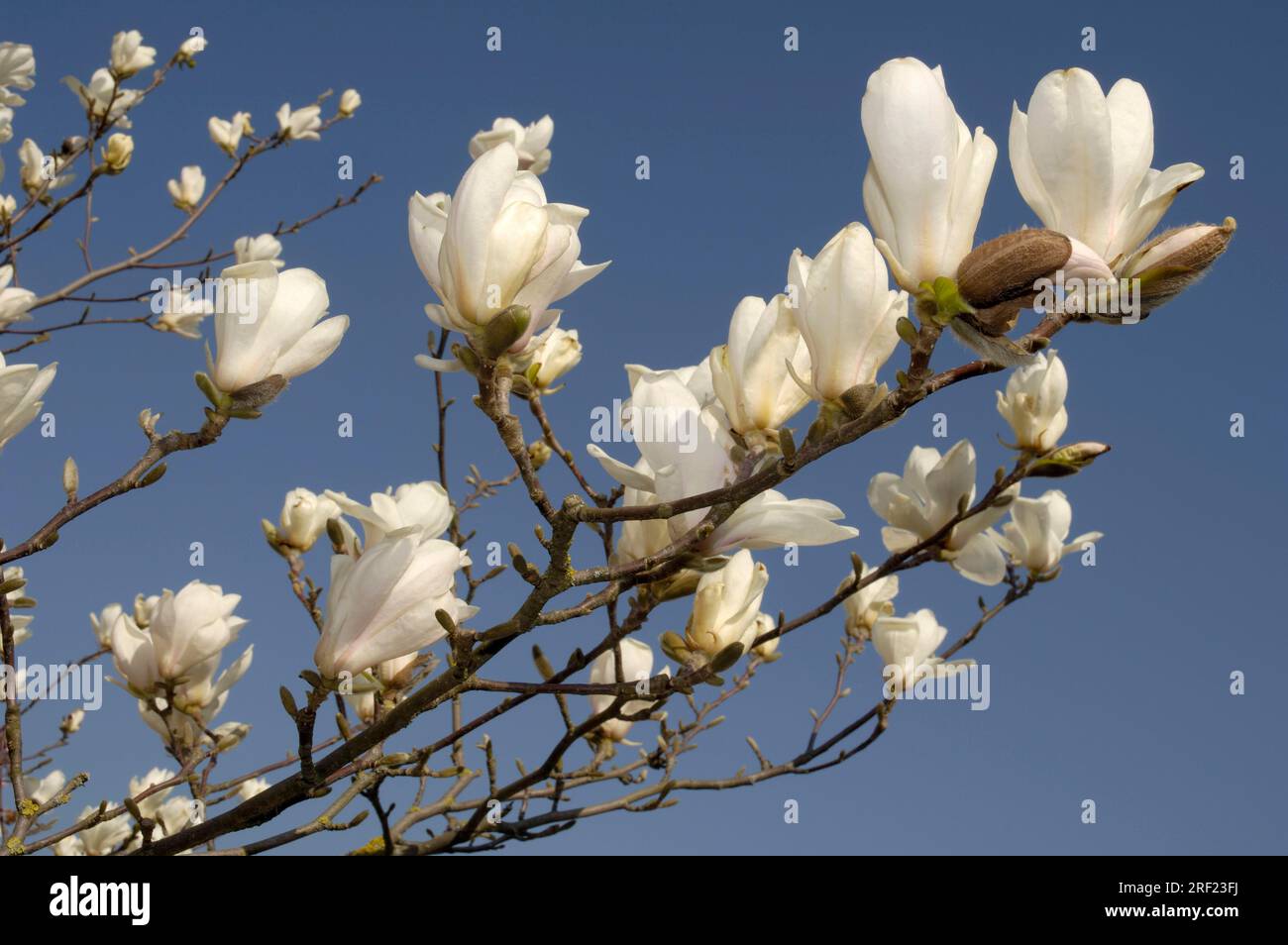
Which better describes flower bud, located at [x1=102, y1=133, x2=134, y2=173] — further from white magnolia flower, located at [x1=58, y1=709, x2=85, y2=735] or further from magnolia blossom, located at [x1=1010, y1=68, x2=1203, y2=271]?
magnolia blossom, located at [x1=1010, y1=68, x2=1203, y2=271]

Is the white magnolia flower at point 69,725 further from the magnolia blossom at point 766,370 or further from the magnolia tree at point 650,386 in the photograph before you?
the magnolia blossom at point 766,370

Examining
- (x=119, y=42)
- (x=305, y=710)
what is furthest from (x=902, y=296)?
(x=119, y=42)

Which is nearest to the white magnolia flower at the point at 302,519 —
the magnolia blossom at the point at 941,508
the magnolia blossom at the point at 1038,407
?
the magnolia blossom at the point at 941,508

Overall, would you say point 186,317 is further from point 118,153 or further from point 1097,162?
point 1097,162

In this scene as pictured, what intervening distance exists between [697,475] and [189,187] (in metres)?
4.11

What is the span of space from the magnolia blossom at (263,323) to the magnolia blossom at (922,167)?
2.35 feet

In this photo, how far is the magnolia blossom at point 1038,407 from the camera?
2266mm

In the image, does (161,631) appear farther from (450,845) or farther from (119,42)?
(119,42)

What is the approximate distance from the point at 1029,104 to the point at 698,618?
875 millimetres

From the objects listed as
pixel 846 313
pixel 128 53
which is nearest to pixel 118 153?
pixel 128 53

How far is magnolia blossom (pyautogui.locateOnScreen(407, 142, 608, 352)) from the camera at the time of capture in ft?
3.67

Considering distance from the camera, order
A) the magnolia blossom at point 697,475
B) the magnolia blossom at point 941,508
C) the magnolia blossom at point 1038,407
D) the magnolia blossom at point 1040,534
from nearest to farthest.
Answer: the magnolia blossom at point 697,475
the magnolia blossom at point 941,508
the magnolia blossom at point 1038,407
the magnolia blossom at point 1040,534

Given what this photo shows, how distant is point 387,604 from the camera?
4.23ft

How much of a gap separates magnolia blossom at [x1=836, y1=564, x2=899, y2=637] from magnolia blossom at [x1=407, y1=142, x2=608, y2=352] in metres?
1.95
